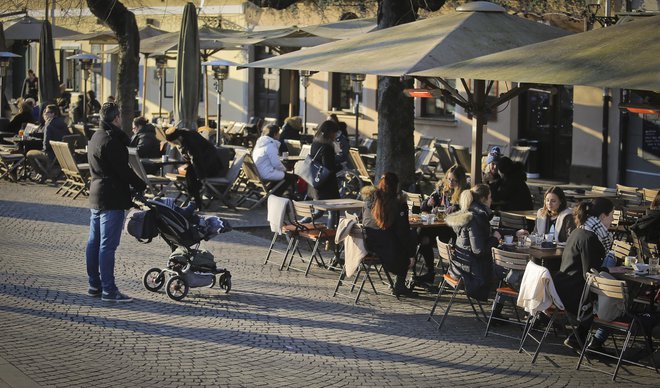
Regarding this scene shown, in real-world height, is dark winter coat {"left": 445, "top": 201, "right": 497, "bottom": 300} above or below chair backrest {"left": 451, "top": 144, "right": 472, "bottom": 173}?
below

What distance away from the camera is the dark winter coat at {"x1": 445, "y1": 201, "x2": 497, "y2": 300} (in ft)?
35.1

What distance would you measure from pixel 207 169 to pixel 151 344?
8459 millimetres

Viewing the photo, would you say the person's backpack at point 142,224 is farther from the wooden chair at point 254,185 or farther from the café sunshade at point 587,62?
the wooden chair at point 254,185

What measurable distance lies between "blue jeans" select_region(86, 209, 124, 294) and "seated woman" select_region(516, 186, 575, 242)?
4.01 m

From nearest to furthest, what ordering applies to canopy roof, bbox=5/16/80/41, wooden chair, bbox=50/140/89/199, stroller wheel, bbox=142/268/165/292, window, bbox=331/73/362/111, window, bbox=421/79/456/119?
stroller wheel, bbox=142/268/165/292
wooden chair, bbox=50/140/89/199
window, bbox=421/79/456/119
window, bbox=331/73/362/111
canopy roof, bbox=5/16/80/41

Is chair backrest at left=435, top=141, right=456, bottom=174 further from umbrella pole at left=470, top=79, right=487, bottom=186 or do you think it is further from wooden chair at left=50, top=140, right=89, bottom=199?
umbrella pole at left=470, top=79, right=487, bottom=186

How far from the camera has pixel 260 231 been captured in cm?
1667

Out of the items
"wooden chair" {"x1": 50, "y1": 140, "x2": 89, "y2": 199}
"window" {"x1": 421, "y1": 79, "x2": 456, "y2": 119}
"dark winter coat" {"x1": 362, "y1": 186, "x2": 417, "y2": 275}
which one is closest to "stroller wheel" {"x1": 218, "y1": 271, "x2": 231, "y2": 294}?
"dark winter coat" {"x1": 362, "y1": 186, "x2": 417, "y2": 275}

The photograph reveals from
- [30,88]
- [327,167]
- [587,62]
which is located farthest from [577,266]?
[30,88]

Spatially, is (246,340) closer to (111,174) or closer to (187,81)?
(111,174)

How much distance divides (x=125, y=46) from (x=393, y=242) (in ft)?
38.5

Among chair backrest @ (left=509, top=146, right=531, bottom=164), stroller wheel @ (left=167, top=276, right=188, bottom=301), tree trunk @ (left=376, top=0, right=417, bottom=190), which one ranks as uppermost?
tree trunk @ (left=376, top=0, right=417, bottom=190)

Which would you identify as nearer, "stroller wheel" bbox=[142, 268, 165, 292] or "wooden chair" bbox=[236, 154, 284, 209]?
"stroller wheel" bbox=[142, 268, 165, 292]

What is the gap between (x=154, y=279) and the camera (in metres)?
12.0
